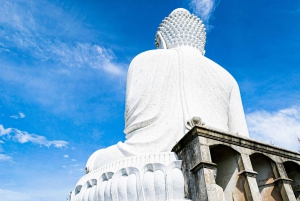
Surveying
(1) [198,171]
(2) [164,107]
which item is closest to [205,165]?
(1) [198,171]

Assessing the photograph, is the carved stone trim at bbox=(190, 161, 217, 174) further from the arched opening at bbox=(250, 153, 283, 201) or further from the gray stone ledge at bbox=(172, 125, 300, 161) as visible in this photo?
the arched opening at bbox=(250, 153, 283, 201)

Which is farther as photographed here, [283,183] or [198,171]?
[283,183]

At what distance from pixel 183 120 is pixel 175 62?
2.19 meters

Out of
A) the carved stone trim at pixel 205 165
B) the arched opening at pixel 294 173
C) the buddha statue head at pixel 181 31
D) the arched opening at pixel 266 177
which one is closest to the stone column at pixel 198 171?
the carved stone trim at pixel 205 165

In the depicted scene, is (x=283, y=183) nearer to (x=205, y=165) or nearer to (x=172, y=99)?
(x=205, y=165)

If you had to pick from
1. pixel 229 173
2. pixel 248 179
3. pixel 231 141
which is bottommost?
pixel 248 179

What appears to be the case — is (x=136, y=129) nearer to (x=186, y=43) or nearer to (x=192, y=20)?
(x=186, y=43)

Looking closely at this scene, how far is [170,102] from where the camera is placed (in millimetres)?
6527

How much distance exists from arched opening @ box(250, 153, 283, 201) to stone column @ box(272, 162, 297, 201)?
0.05m

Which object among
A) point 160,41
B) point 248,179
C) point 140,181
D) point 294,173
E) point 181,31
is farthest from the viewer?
point 160,41

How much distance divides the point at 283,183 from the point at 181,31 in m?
6.45

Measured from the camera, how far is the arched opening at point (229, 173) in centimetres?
437

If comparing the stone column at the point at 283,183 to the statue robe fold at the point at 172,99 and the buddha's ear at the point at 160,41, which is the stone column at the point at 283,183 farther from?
the buddha's ear at the point at 160,41

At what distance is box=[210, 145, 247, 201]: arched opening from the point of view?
14.3 ft
